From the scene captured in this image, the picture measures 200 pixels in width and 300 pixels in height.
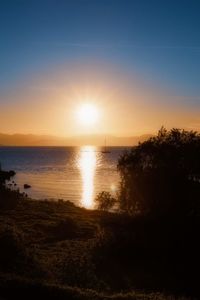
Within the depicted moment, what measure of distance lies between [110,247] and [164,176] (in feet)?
52.6

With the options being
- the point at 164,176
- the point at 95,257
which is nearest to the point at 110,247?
the point at 95,257

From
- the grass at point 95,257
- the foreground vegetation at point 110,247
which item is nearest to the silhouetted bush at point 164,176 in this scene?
the foreground vegetation at point 110,247

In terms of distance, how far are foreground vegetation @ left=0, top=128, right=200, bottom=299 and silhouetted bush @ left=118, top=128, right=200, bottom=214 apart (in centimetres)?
12

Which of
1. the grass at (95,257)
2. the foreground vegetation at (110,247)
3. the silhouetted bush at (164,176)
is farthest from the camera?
the silhouetted bush at (164,176)

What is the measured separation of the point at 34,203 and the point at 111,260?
3079 cm

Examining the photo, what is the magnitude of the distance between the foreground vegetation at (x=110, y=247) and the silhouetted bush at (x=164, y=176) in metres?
0.12

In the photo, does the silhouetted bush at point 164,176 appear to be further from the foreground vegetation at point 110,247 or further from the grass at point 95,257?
the grass at point 95,257

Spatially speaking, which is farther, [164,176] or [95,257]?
[164,176]

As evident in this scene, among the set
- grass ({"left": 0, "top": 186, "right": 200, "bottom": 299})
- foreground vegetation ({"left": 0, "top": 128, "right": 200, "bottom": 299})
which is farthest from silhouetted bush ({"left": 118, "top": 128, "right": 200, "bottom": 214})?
grass ({"left": 0, "top": 186, "right": 200, "bottom": 299})

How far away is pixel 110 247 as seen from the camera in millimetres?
32688

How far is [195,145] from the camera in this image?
47.4 metres

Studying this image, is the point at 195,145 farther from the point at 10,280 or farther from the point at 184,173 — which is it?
the point at 10,280

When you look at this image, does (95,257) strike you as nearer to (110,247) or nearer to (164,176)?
(110,247)

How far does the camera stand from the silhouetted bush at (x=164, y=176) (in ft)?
151
